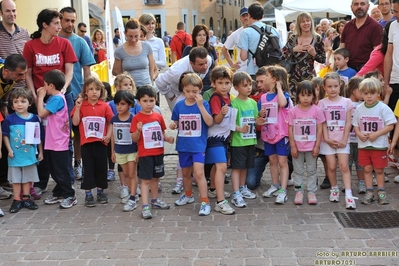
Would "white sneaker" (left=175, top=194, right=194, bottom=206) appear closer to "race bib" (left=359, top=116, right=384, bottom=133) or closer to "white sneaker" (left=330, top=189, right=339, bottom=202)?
"white sneaker" (left=330, top=189, right=339, bottom=202)

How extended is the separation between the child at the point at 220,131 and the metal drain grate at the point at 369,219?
3.81 ft

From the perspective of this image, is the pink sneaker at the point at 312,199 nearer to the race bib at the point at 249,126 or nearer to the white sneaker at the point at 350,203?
the white sneaker at the point at 350,203

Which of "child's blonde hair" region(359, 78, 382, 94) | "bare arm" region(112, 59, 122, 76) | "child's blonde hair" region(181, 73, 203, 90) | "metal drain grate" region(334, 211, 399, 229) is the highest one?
"bare arm" region(112, 59, 122, 76)

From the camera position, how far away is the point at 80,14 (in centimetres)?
1988

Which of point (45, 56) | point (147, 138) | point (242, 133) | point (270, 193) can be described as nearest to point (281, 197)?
point (270, 193)

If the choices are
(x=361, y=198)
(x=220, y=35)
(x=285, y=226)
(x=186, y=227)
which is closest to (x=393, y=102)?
(x=361, y=198)

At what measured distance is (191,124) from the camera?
6.41 m

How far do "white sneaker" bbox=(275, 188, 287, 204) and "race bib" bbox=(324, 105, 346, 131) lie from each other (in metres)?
0.89

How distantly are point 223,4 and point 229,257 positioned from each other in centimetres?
5595

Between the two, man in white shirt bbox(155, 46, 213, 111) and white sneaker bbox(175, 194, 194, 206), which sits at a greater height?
man in white shirt bbox(155, 46, 213, 111)

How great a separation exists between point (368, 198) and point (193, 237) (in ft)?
7.07

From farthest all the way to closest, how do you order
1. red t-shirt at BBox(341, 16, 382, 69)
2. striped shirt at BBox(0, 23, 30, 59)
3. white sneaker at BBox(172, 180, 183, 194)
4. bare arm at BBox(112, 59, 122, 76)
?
bare arm at BBox(112, 59, 122, 76)
red t-shirt at BBox(341, 16, 382, 69)
striped shirt at BBox(0, 23, 30, 59)
white sneaker at BBox(172, 180, 183, 194)

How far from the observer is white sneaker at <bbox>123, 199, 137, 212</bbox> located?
21.6 ft

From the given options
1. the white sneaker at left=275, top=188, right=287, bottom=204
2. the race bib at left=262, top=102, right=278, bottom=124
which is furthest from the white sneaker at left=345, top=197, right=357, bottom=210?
the race bib at left=262, top=102, right=278, bottom=124
